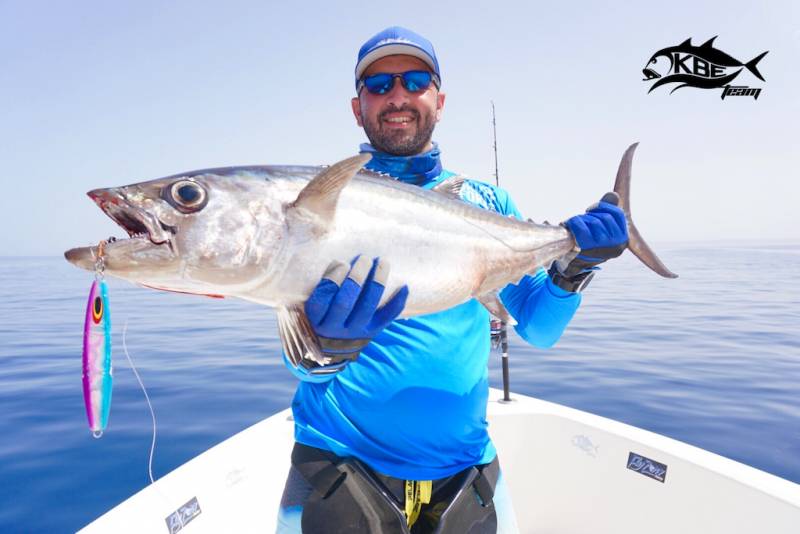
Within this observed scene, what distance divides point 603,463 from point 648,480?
423 millimetres

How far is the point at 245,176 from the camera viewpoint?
220 centimetres

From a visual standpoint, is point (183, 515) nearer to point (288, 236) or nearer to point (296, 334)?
point (296, 334)

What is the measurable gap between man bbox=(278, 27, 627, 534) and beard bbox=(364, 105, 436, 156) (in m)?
1.18

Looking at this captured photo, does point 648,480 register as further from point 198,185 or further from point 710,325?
point 710,325

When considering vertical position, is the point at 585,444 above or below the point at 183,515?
above

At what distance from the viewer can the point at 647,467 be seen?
4.27 meters

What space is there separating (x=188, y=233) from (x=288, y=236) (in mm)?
410

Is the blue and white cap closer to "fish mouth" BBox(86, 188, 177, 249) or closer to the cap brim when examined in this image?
the cap brim

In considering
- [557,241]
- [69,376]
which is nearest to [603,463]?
[557,241]

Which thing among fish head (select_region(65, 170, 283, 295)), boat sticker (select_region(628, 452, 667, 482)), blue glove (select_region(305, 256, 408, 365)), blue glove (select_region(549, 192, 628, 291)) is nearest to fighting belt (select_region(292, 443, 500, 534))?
blue glove (select_region(305, 256, 408, 365))

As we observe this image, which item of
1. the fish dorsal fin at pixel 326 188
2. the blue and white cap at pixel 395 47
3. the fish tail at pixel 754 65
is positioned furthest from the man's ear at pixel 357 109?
the fish tail at pixel 754 65

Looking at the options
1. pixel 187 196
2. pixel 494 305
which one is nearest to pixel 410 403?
pixel 494 305

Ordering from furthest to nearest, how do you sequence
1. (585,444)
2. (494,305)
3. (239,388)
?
(239,388) < (585,444) < (494,305)

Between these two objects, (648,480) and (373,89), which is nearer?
(373,89)
